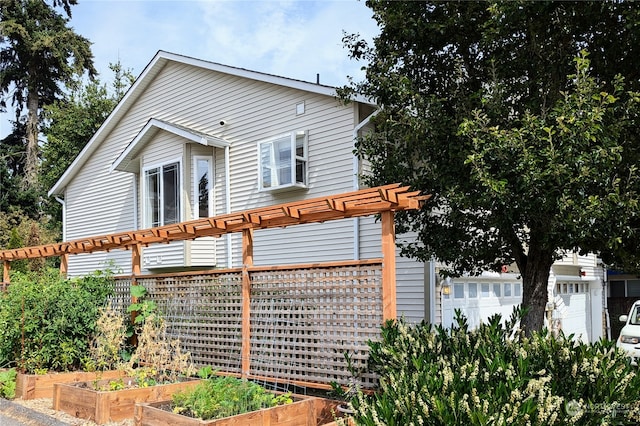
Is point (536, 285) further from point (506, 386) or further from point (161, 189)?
point (161, 189)

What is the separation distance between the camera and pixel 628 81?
6105mm

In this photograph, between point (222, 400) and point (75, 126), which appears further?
point (75, 126)

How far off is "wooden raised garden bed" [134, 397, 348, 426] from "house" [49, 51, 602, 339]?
4496mm

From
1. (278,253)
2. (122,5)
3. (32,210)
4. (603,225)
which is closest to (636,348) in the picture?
(278,253)

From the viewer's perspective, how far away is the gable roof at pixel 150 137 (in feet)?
42.8

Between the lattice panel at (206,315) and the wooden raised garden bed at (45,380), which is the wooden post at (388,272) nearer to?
the lattice panel at (206,315)

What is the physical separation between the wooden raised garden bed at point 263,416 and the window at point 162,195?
8.16m

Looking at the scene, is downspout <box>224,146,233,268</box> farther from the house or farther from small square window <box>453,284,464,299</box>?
small square window <box>453,284,464,299</box>

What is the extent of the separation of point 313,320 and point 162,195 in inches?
335

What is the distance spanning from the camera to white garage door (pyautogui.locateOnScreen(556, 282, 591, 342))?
668 inches

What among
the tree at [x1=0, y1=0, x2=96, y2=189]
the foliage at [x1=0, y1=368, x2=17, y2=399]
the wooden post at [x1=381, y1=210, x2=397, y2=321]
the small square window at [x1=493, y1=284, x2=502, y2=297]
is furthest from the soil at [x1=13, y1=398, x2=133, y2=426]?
the tree at [x1=0, y1=0, x2=96, y2=189]

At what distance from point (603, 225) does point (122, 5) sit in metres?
9.83

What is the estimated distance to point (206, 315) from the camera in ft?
26.2

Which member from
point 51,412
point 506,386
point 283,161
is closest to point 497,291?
point 283,161
